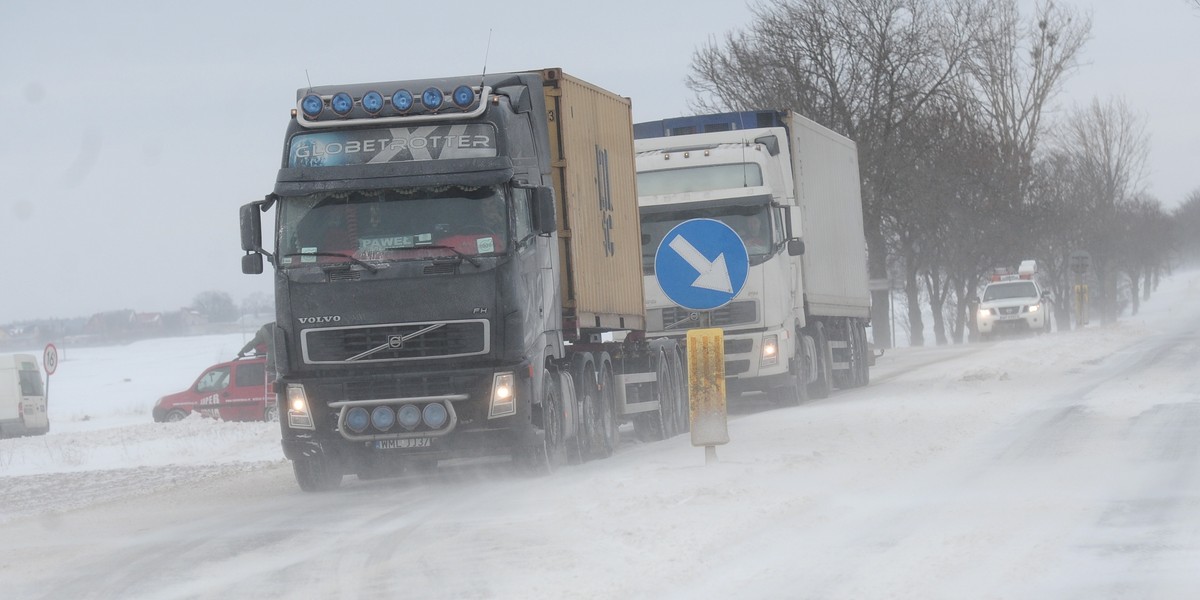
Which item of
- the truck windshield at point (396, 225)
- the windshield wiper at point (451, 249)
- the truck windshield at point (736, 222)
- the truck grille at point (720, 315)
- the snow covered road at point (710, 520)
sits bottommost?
the snow covered road at point (710, 520)

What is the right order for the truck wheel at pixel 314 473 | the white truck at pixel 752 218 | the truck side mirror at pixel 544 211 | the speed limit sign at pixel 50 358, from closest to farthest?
the truck side mirror at pixel 544 211 → the truck wheel at pixel 314 473 → the white truck at pixel 752 218 → the speed limit sign at pixel 50 358

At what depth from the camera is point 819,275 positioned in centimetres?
2373

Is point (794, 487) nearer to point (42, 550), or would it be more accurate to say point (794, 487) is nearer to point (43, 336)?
point (42, 550)

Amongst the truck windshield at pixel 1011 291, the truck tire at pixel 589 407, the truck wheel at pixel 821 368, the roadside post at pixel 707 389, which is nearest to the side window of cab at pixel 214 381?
the truck wheel at pixel 821 368

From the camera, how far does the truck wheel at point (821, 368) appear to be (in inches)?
963

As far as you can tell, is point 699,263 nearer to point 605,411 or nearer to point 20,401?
point 605,411

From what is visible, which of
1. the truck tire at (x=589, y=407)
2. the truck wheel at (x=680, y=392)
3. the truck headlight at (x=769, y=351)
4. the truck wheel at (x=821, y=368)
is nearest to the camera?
the truck tire at (x=589, y=407)

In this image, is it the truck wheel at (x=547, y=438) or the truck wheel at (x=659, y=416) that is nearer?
the truck wheel at (x=547, y=438)

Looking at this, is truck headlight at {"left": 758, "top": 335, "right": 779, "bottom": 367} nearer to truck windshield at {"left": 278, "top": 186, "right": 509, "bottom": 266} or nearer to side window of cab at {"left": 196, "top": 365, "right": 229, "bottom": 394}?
truck windshield at {"left": 278, "top": 186, "right": 509, "bottom": 266}

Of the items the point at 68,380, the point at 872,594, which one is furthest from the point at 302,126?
the point at 68,380

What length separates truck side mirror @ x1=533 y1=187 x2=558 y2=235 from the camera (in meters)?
12.8

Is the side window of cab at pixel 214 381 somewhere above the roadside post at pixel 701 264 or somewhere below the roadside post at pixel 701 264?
below

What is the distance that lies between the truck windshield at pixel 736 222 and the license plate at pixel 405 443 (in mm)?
8268

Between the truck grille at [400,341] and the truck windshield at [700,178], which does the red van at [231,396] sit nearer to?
the truck windshield at [700,178]
